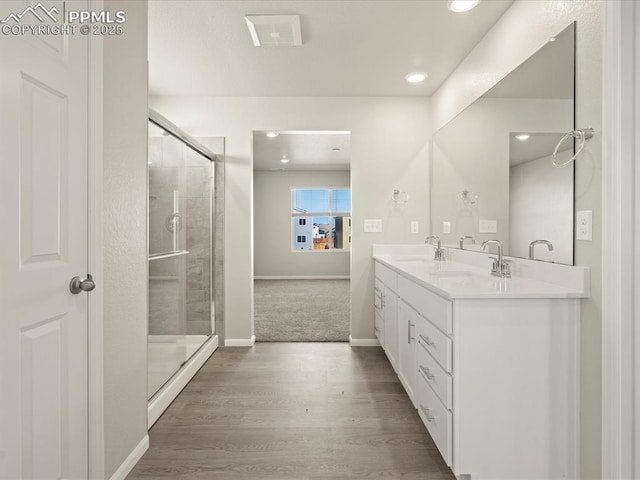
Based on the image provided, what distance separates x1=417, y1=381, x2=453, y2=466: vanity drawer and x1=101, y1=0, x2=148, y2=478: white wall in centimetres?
142

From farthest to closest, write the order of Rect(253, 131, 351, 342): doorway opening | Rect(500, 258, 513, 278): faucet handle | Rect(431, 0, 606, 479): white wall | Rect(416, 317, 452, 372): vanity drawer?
Rect(253, 131, 351, 342): doorway opening < Rect(500, 258, 513, 278): faucet handle < Rect(416, 317, 452, 372): vanity drawer < Rect(431, 0, 606, 479): white wall

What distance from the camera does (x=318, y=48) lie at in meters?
2.76

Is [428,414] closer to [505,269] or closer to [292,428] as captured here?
[292,428]

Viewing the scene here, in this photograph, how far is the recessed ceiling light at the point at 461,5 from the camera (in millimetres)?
2153

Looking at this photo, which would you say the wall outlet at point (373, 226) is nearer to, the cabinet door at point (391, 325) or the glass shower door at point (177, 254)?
the cabinet door at point (391, 325)

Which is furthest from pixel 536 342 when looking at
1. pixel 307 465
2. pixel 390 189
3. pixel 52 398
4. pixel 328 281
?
pixel 328 281

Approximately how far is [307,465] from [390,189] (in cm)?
263

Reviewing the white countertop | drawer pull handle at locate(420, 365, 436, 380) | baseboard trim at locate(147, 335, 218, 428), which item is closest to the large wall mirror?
the white countertop

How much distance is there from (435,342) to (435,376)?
0.16 metres

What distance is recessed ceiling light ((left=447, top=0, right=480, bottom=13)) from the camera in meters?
2.15

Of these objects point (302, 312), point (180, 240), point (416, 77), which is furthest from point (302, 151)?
point (180, 240)

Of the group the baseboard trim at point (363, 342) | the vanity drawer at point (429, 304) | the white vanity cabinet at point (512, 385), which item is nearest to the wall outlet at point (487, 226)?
the vanity drawer at point (429, 304)

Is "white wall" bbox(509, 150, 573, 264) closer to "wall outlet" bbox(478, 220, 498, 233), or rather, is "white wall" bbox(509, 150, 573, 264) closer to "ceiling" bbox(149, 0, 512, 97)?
"wall outlet" bbox(478, 220, 498, 233)

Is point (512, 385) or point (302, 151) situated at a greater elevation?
point (302, 151)
